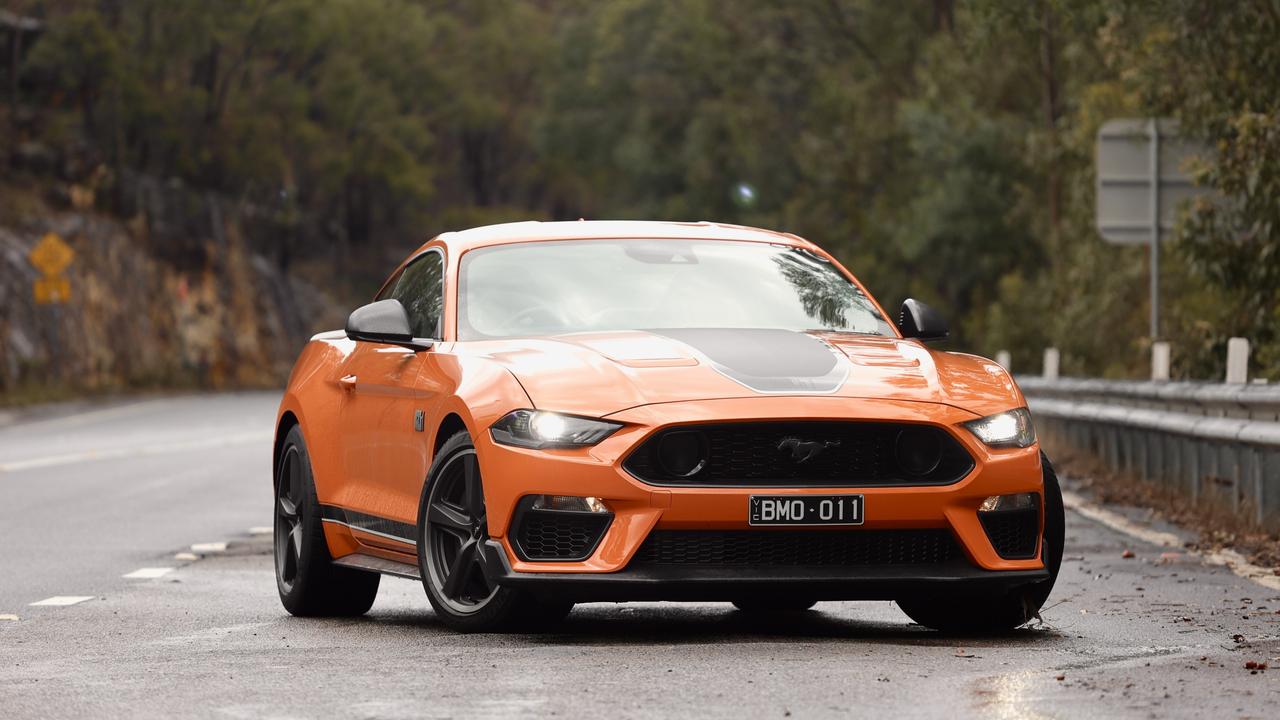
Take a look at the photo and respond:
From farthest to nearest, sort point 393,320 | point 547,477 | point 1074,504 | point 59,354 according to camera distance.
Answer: point 59,354
point 1074,504
point 393,320
point 547,477

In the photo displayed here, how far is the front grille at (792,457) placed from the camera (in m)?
7.50

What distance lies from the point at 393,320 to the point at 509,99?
8869 centimetres

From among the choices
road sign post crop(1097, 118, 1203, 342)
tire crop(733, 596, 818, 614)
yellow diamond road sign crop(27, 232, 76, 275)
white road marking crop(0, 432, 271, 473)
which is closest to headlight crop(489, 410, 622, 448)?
tire crop(733, 596, 818, 614)

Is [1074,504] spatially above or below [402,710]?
below

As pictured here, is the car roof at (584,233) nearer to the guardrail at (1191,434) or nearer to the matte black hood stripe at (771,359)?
the matte black hood stripe at (771,359)

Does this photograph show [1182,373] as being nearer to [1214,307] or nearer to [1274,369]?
[1274,369]

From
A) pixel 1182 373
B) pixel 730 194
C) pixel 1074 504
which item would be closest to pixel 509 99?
pixel 730 194

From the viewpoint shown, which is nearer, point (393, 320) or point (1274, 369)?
point (393, 320)

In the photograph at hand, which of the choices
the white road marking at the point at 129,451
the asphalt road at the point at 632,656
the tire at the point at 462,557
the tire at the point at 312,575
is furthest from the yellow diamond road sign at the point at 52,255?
the tire at the point at 462,557

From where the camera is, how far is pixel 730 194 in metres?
68.8

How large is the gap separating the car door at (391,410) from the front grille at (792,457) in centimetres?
113

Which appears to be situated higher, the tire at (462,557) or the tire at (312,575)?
the tire at (462,557)

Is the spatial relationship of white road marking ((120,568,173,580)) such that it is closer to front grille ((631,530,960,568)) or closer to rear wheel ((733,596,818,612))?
rear wheel ((733,596,818,612))

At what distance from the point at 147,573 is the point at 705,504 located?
16.6 feet
